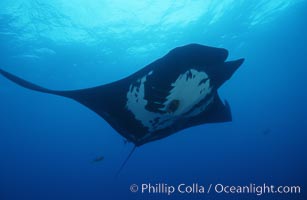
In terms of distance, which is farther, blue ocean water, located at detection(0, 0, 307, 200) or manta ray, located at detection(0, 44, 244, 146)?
blue ocean water, located at detection(0, 0, 307, 200)

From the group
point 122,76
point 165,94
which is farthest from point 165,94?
point 122,76

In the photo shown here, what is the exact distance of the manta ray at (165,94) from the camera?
10.4 ft

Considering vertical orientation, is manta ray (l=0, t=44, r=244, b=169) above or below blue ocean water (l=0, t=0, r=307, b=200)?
below

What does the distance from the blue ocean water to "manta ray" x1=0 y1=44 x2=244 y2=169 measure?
0.81 meters

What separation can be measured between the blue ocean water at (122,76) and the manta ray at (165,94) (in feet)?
2.66

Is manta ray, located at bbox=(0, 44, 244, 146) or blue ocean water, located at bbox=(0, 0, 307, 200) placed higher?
blue ocean water, located at bbox=(0, 0, 307, 200)

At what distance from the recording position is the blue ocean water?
50.6 ft

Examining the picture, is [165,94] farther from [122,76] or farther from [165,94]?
[122,76]

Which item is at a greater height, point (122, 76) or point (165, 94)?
point (122, 76)

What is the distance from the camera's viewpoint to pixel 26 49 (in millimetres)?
17844

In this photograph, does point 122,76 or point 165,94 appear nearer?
point 165,94

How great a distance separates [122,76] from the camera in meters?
25.1

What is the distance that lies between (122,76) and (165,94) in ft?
71.9

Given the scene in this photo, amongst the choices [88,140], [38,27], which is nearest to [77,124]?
[88,140]
